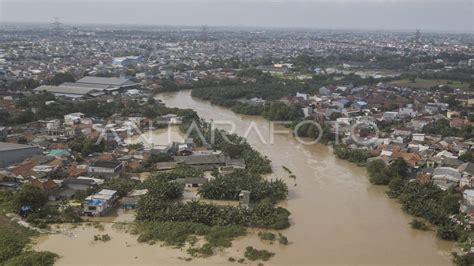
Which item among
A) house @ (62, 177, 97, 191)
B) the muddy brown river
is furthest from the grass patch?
house @ (62, 177, 97, 191)

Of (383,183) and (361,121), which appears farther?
(361,121)

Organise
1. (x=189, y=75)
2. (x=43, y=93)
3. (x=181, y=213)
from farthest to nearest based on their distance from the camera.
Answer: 1. (x=189, y=75)
2. (x=43, y=93)
3. (x=181, y=213)

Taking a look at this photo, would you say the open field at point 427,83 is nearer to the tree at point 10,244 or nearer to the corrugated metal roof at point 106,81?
the corrugated metal roof at point 106,81

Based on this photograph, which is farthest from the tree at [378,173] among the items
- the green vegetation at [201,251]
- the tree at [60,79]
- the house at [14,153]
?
the tree at [60,79]

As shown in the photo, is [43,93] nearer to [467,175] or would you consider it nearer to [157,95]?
[157,95]

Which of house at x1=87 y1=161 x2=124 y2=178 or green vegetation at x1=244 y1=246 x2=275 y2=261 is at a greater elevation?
house at x1=87 y1=161 x2=124 y2=178

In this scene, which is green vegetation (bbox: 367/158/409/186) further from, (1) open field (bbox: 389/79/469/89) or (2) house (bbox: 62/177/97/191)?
(1) open field (bbox: 389/79/469/89)

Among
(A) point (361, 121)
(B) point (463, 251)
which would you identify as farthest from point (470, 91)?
(B) point (463, 251)
